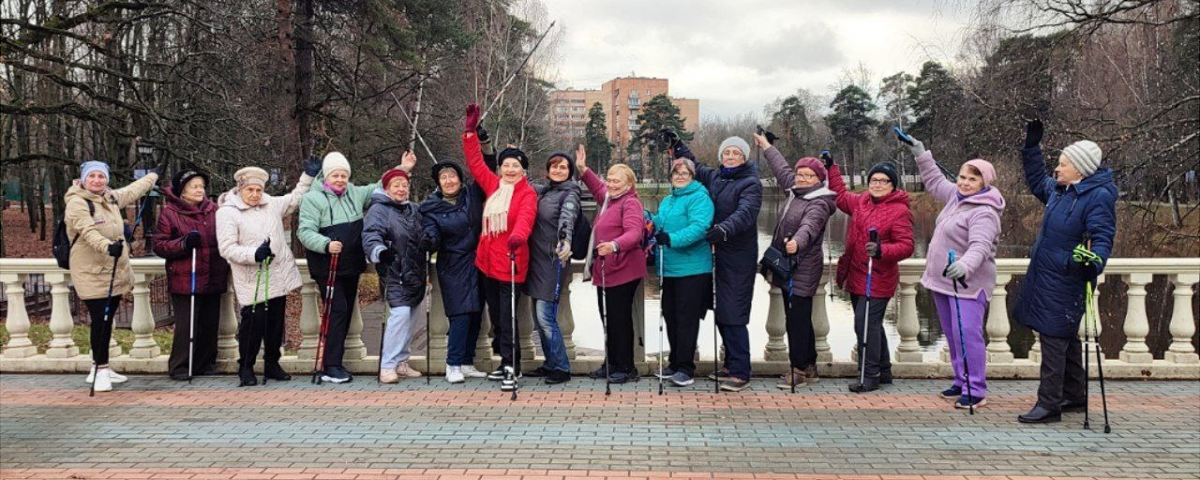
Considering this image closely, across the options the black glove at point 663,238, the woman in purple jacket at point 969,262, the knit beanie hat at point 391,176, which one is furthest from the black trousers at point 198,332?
the woman in purple jacket at point 969,262

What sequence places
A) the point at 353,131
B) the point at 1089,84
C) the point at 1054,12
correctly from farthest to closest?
the point at 1089,84, the point at 353,131, the point at 1054,12

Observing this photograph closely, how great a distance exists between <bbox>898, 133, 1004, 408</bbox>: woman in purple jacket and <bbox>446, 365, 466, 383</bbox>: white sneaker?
10.8 feet

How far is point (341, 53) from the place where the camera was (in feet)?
72.0

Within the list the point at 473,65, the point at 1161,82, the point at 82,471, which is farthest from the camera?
the point at 473,65

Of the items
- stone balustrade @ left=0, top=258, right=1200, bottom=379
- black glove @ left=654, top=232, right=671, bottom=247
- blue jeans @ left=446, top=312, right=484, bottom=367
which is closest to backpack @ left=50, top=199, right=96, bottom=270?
stone balustrade @ left=0, top=258, right=1200, bottom=379

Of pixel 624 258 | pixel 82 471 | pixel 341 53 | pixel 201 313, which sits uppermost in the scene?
pixel 341 53

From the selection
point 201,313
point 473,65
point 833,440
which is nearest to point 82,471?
point 201,313

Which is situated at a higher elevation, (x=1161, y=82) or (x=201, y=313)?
(x=1161, y=82)

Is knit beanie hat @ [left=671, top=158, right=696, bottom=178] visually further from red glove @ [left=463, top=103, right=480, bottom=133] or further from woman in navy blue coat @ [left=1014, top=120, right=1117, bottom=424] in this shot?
woman in navy blue coat @ [left=1014, top=120, right=1117, bottom=424]

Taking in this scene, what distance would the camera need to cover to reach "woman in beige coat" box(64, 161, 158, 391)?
5668 mm

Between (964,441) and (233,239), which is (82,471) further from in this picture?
(964,441)

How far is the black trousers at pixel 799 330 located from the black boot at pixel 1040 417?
1.39 metres

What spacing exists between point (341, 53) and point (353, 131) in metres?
6.21

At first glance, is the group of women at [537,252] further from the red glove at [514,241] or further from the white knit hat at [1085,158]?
the white knit hat at [1085,158]
